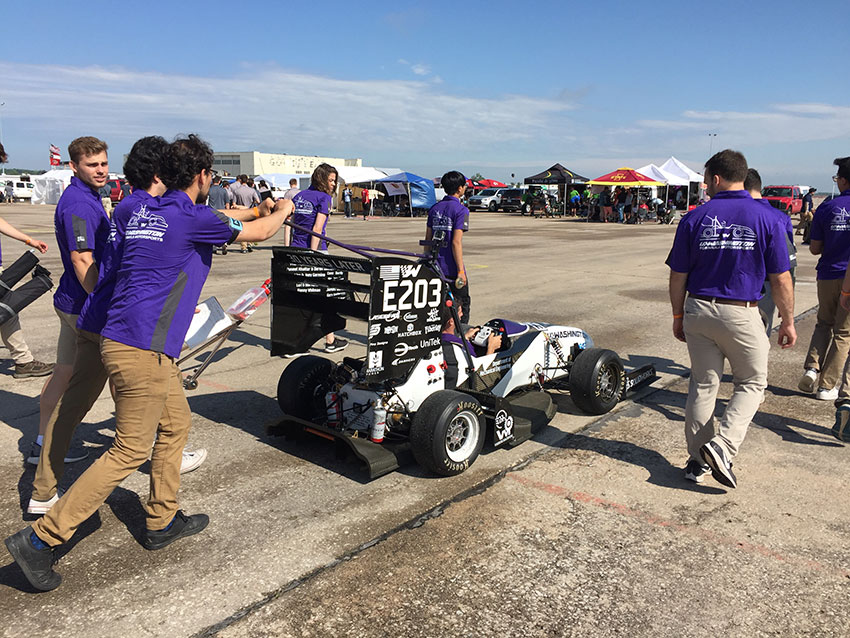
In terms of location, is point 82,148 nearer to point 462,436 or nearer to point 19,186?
point 462,436

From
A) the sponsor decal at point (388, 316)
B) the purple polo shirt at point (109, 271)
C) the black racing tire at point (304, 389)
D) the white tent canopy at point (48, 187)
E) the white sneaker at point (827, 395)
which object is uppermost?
the white tent canopy at point (48, 187)

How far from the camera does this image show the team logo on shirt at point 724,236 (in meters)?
3.80

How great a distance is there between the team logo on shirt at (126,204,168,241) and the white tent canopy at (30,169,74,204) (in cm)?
4548


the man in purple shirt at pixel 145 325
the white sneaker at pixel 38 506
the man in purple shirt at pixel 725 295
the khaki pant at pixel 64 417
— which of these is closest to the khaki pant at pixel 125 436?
the man in purple shirt at pixel 145 325

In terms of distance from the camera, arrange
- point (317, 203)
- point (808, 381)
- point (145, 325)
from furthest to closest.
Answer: point (317, 203), point (808, 381), point (145, 325)

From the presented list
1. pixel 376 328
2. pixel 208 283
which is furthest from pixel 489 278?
pixel 376 328

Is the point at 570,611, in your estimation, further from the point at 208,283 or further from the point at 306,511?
the point at 208,283

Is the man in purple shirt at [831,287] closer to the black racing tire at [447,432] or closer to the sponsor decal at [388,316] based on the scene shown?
the black racing tire at [447,432]

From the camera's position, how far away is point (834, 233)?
557cm

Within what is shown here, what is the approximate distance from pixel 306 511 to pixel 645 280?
1106 centimetres

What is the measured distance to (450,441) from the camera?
13.7 ft

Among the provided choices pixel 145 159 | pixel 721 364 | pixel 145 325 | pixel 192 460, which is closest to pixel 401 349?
pixel 145 325

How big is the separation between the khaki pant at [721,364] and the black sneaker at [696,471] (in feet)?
0.18

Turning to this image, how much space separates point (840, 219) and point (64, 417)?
235 inches
